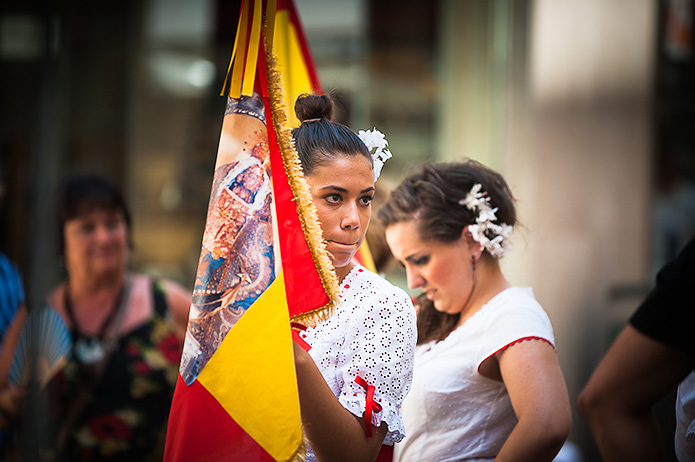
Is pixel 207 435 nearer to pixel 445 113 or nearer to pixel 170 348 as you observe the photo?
pixel 170 348

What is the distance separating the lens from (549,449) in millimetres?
1728

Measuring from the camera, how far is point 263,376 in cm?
141

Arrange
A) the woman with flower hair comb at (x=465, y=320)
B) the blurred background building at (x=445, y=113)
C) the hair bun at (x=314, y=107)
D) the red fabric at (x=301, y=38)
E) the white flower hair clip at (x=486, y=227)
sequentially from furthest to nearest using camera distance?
1. the blurred background building at (x=445, y=113)
2. the red fabric at (x=301, y=38)
3. the white flower hair clip at (x=486, y=227)
4. the woman with flower hair comb at (x=465, y=320)
5. the hair bun at (x=314, y=107)

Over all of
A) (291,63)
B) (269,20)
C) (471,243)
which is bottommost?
(471,243)

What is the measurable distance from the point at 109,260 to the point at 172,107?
9.83 feet

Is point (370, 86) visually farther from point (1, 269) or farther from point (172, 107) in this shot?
point (1, 269)

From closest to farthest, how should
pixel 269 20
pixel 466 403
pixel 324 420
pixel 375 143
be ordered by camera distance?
pixel 324 420
pixel 269 20
pixel 375 143
pixel 466 403

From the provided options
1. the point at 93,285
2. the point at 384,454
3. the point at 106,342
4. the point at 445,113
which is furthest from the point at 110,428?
the point at 445,113

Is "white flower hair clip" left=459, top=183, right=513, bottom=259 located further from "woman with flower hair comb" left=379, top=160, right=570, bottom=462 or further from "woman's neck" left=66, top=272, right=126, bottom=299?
"woman's neck" left=66, top=272, right=126, bottom=299

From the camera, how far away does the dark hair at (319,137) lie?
154cm

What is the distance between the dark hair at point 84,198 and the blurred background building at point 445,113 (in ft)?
2.01

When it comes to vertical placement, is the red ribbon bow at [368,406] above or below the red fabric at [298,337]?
below

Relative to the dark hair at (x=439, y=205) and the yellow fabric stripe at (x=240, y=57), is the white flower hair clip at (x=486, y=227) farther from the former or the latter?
the yellow fabric stripe at (x=240, y=57)

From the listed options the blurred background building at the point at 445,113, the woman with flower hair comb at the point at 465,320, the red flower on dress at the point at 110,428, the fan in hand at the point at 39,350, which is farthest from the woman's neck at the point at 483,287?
the blurred background building at the point at 445,113
